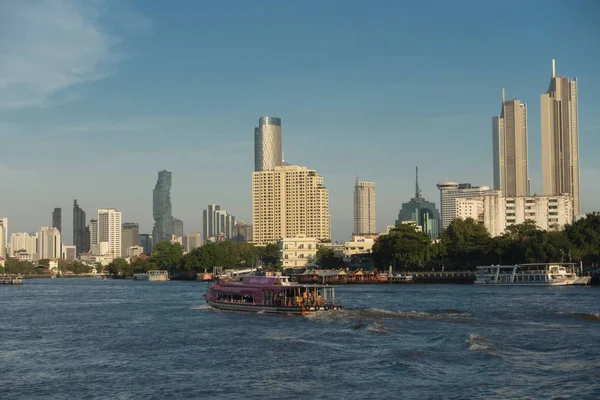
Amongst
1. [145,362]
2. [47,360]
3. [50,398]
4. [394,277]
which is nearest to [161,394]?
[50,398]

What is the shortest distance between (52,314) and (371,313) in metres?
28.8

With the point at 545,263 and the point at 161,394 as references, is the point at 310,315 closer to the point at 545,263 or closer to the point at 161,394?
the point at 161,394

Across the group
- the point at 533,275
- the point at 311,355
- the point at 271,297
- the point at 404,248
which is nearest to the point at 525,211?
the point at 404,248

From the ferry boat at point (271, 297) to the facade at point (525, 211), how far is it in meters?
124

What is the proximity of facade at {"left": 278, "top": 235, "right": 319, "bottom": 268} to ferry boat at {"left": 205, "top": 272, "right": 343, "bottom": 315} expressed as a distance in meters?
110

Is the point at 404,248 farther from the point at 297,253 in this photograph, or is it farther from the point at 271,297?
the point at 271,297

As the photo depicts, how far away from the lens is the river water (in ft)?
107

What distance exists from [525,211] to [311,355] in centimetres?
15501

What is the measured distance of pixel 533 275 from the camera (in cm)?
10925

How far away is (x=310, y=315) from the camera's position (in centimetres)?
6219

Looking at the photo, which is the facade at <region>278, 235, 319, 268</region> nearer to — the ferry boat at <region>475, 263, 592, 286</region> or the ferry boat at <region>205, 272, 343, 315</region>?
the ferry boat at <region>475, 263, 592, 286</region>

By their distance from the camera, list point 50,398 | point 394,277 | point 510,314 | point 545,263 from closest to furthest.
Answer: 1. point 50,398
2. point 510,314
3. point 545,263
4. point 394,277

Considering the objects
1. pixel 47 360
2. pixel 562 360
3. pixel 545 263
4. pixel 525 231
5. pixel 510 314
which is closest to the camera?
pixel 562 360

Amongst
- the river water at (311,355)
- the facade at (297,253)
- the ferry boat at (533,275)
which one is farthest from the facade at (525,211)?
the river water at (311,355)
